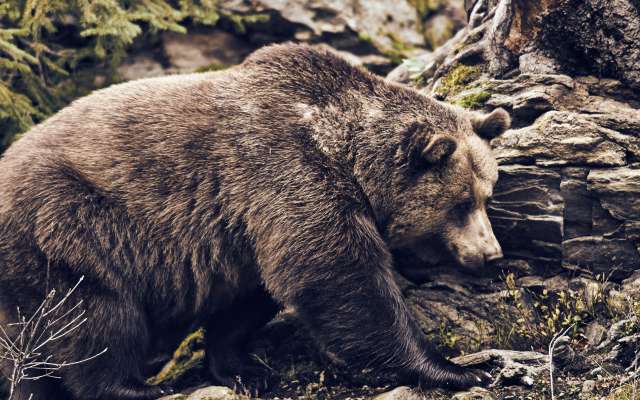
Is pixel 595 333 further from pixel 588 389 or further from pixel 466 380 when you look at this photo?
pixel 466 380

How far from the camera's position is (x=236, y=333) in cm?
727

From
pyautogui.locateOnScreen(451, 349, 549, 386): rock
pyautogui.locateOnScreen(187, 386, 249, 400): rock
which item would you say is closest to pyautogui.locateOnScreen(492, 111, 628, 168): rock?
Result: pyautogui.locateOnScreen(451, 349, 549, 386): rock

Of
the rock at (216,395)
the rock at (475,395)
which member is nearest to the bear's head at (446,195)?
the rock at (475,395)

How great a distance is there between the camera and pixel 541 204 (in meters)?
6.95

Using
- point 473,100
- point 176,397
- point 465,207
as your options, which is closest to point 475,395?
point 465,207

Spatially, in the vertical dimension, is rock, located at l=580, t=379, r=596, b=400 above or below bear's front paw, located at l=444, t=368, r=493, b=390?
above

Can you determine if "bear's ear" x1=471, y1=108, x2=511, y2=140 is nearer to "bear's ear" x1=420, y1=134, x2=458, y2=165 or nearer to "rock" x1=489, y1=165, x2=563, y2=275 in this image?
"rock" x1=489, y1=165, x2=563, y2=275

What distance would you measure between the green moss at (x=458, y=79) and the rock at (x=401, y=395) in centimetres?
342

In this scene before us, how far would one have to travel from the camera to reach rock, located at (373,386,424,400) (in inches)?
229

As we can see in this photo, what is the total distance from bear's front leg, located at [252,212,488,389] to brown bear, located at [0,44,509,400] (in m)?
0.01

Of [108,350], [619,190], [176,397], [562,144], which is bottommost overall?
[176,397]

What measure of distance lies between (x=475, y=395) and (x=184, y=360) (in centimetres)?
334

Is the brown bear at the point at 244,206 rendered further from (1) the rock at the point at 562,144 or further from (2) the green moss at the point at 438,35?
(2) the green moss at the point at 438,35

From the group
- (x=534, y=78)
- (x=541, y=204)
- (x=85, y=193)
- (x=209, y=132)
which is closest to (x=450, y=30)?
(x=534, y=78)
